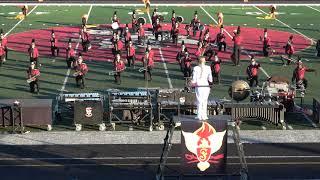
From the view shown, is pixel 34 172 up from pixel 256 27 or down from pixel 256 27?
down

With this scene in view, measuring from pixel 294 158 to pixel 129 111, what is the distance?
5093 mm

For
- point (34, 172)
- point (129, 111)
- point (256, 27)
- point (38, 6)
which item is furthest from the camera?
point (38, 6)

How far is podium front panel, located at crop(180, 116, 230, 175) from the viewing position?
12.6 m

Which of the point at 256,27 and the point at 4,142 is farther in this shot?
the point at 256,27

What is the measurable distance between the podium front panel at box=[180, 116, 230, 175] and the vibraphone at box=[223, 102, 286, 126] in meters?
6.65

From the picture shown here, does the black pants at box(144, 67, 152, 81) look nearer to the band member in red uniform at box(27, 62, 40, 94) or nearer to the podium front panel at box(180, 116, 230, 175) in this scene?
the band member in red uniform at box(27, 62, 40, 94)

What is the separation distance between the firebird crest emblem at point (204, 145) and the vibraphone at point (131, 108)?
20.6 feet

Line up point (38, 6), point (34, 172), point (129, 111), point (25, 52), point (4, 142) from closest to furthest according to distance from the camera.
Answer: point (34, 172)
point (4, 142)
point (129, 111)
point (25, 52)
point (38, 6)

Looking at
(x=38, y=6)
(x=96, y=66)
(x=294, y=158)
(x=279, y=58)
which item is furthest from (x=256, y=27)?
(x=294, y=158)

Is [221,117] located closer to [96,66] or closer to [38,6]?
[96,66]

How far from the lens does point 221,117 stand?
1305cm

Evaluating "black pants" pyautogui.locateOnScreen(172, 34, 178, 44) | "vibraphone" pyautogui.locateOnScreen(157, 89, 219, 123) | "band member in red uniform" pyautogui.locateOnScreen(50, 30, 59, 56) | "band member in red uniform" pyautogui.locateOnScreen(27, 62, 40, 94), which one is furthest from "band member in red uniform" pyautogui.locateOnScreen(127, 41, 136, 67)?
"vibraphone" pyautogui.locateOnScreen(157, 89, 219, 123)

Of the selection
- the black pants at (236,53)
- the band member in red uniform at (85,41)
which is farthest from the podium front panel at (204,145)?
the band member in red uniform at (85,41)

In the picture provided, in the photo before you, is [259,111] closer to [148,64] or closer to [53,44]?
[148,64]
